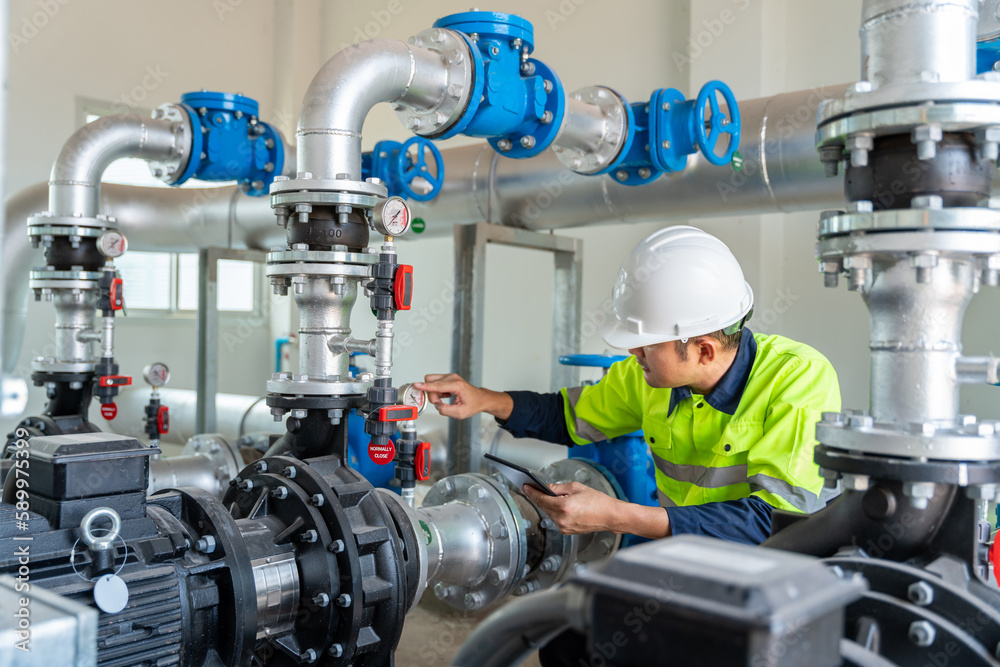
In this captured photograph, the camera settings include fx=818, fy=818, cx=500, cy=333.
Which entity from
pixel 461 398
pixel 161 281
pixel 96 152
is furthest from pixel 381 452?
pixel 161 281

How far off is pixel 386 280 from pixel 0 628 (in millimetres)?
1161

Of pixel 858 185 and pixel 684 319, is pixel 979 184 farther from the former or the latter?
pixel 684 319

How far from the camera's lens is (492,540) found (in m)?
1.91

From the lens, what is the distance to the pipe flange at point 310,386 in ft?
5.83

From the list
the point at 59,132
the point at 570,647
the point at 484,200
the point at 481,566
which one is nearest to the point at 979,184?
the point at 570,647

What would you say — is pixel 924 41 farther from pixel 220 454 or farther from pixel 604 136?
pixel 220 454

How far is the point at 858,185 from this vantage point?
0.97 metres

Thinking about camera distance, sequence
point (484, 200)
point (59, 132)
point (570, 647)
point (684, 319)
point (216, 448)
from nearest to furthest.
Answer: point (570, 647) → point (684, 319) → point (216, 448) → point (484, 200) → point (59, 132)

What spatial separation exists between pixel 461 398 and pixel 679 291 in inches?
29.4

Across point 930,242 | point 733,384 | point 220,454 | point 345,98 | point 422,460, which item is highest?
point 345,98

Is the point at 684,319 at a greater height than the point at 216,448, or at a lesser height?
greater

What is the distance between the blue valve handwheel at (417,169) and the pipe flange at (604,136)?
0.67 meters

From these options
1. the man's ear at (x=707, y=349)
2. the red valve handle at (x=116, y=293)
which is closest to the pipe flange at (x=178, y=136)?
the red valve handle at (x=116, y=293)

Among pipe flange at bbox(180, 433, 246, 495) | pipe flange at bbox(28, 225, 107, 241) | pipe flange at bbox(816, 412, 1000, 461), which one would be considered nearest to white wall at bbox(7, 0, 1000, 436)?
pipe flange at bbox(180, 433, 246, 495)
